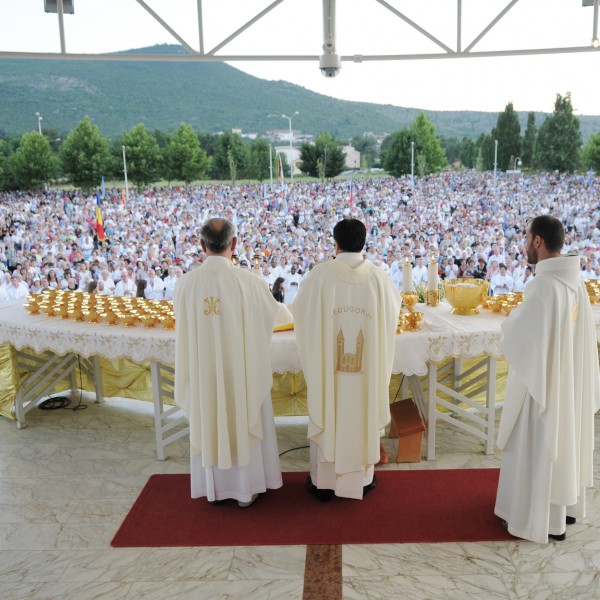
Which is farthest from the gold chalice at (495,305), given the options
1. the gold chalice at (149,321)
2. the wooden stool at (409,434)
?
the gold chalice at (149,321)

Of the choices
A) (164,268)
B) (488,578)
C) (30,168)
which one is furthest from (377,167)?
(488,578)

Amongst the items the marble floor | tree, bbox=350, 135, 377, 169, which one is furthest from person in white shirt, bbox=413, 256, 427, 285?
the marble floor

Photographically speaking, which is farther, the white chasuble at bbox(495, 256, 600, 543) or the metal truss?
the metal truss

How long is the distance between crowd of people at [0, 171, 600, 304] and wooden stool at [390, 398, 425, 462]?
6560mm

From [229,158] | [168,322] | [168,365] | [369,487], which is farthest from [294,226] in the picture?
[369,487]

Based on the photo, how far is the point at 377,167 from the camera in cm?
1445

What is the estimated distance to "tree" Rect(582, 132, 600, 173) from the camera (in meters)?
11.8

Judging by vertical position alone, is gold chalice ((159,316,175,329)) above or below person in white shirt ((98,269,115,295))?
above

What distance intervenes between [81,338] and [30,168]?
10.3m

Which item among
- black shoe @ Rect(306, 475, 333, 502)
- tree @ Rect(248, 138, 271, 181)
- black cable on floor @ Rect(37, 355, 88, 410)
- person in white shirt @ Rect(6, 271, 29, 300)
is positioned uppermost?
tree @ Rect(248, 138, 271, 181)

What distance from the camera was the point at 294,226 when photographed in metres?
14.5

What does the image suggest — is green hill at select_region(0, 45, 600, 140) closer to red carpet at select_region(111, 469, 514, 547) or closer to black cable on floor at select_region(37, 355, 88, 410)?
red carpet at select_region(111, 469, 514, 547)

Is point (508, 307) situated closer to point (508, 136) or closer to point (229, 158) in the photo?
point (508, 136)

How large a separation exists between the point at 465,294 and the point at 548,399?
1476 mm
